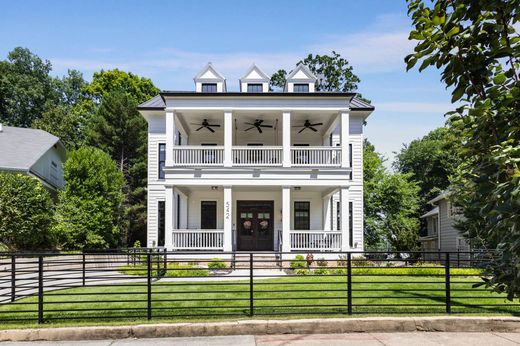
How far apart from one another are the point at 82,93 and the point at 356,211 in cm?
4572

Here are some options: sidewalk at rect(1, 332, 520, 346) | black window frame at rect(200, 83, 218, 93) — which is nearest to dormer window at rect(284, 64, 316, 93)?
black window frame at rect(200, 83, 218, 93)

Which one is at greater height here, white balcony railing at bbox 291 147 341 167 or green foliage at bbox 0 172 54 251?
white balcony railing at bbox 291 147 341 167

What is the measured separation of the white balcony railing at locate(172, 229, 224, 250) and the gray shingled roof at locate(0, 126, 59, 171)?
12297 mm

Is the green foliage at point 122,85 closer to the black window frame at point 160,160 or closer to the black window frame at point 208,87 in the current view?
the black window frame at point 160,160

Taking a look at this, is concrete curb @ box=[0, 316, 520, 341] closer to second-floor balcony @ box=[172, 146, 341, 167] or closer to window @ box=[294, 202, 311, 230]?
second-floor balcony @ box=[172, 146, 341, 167]

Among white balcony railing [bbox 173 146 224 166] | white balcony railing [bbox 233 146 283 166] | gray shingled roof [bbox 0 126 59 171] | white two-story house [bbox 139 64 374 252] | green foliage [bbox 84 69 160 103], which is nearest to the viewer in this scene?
white two-story house [bbox 139 64 374 252]

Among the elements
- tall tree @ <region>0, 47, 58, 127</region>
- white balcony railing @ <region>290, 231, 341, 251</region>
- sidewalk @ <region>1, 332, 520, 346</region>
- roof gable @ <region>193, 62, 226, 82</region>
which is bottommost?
sidewalk @ <region>1, 332, 520, 346</region>

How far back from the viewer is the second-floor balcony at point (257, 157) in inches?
899

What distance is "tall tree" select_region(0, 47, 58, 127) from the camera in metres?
56.2

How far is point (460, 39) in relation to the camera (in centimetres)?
315

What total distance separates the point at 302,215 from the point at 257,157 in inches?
202

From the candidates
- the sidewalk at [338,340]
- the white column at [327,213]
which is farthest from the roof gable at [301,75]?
the sidewalk at [338,340]

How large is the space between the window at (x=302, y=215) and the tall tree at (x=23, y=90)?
135ft

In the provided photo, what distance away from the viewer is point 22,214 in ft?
76.5
